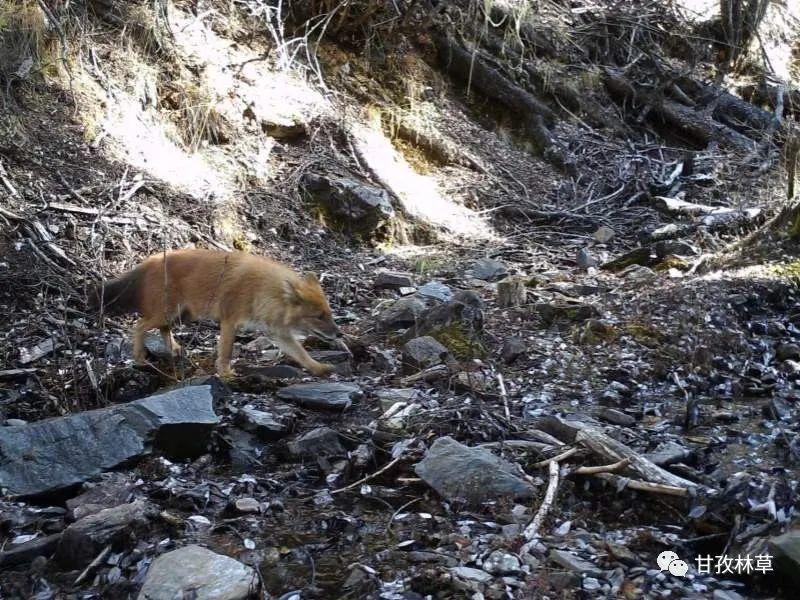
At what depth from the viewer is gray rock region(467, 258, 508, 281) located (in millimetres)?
9594

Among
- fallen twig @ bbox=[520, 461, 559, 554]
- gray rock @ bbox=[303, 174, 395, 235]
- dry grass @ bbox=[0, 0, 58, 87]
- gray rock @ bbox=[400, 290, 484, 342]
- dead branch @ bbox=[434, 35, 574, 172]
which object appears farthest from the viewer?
dead branch @ bbox=[434, 35, 574, 172]

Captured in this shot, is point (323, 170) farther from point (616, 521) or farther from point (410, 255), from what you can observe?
point (616, 521)

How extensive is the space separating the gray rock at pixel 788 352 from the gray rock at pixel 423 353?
2.81 meters

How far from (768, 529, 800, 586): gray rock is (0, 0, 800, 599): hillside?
0.01 meters

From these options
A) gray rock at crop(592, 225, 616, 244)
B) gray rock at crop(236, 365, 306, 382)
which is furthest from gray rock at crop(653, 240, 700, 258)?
gray rock at crop(236, 365, 306, 382)

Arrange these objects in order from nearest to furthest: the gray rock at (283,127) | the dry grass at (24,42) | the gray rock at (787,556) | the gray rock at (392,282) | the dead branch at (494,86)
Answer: the gray rock at (787,556) → the dry grass at (24,42) → the gray rock at (392,282) → the gray rock at (283,127) → the dead branch at (494,86)

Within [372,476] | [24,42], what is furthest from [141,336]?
[24,42]

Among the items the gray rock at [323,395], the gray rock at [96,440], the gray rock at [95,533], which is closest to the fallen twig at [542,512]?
the gray rock at [323,395]

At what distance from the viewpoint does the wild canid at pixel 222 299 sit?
6707 millimetres

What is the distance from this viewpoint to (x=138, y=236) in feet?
27.2

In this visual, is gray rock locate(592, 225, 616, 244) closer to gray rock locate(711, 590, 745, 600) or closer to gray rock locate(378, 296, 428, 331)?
gray rock locate(378, 296, 428, 331)

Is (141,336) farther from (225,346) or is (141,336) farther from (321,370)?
(321,370)

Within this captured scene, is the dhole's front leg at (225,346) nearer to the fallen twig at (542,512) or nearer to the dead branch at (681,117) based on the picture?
the fallen twig at (542,512)

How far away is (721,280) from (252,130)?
6.23m
